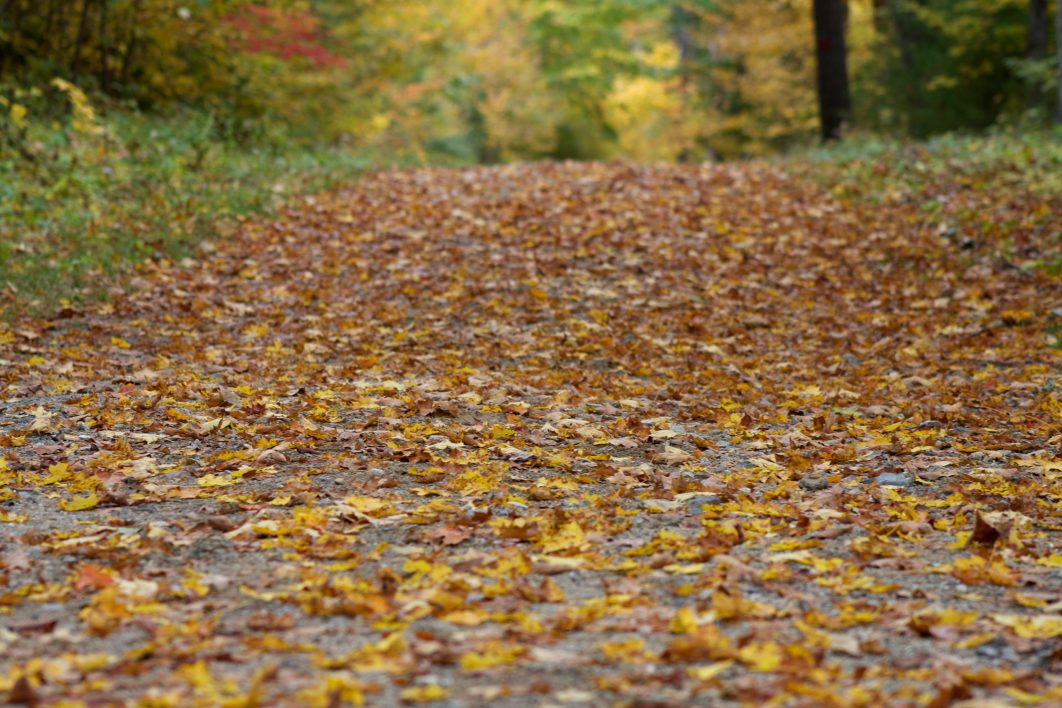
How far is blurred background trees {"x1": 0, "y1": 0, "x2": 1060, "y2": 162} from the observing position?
52.6ft

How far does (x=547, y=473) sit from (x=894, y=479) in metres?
1.59

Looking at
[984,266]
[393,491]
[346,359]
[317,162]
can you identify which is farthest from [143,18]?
[393,491]

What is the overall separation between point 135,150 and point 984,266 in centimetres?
903

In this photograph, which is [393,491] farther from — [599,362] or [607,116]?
[607,116]

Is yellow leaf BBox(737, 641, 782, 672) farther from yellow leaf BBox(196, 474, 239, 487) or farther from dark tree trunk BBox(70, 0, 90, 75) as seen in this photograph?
dark tree trunk BBox(70, 0, 90, 75)

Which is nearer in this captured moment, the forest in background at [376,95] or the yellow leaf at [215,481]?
the yellow leaf at [215,481]

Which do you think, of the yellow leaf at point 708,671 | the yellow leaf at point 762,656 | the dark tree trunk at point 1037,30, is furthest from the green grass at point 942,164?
the yellow leaf at point 708,671

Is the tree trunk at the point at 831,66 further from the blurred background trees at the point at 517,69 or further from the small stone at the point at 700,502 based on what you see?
the small stone at the point at 700,502

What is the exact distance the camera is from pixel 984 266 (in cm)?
1020

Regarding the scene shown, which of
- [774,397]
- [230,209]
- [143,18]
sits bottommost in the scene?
[774,397]

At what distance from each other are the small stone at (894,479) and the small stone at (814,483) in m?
0.25

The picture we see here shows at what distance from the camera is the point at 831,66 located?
1847cm

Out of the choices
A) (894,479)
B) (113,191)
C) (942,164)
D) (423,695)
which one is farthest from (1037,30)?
(423,695)

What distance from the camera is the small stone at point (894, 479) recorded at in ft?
17.5
